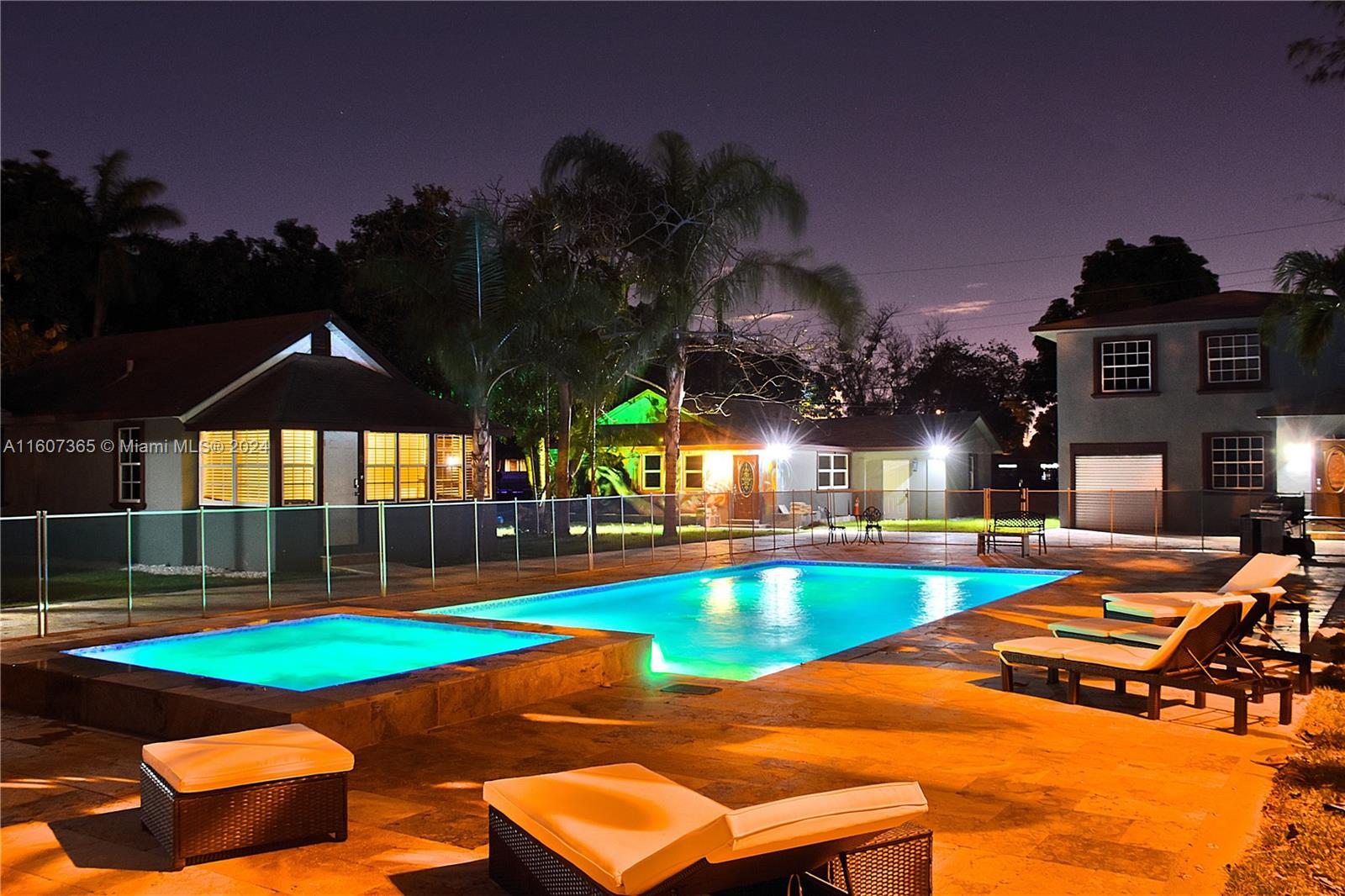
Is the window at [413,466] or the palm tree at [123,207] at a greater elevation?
the palm tree at [123,207]

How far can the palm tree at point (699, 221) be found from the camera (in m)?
24.0

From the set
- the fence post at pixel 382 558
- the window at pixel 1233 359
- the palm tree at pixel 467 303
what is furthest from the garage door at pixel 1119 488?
the fence post at pixel 382 558

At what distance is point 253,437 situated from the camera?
1986cm

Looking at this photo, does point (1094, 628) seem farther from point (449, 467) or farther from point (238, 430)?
point (449, 467)

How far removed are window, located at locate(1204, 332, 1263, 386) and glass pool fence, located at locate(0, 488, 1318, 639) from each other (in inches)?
116

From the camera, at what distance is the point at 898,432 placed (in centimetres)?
→ 3594

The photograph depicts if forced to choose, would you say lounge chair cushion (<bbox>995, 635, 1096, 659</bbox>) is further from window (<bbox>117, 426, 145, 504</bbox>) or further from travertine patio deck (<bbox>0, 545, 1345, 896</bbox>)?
window (<bbox>117, 426, 145, 504</bbox>)

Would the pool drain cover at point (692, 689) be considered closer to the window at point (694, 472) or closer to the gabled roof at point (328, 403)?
the gabled roof at point (328, 403)

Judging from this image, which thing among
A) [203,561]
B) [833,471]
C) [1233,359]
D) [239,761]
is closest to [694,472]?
[833,471]

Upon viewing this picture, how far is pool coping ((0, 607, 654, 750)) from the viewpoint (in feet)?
21.5

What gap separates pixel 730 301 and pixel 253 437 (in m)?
10.7

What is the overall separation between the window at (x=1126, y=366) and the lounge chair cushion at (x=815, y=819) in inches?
1070

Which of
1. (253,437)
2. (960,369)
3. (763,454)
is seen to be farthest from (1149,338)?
(960,369)

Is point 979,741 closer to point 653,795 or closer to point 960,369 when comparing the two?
point 653,795
